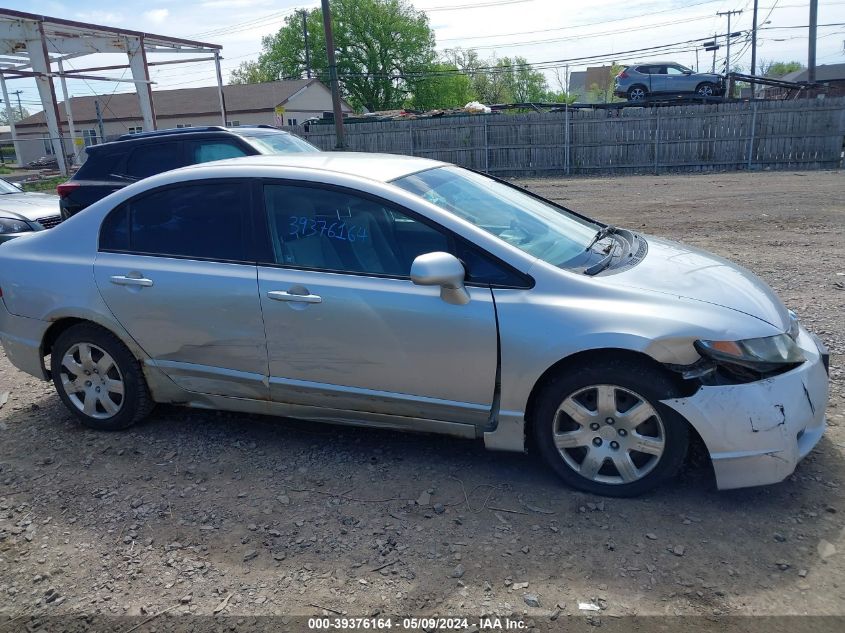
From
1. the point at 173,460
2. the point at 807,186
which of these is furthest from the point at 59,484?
the point at 807,186

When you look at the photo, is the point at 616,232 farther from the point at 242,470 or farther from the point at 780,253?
the point at 780,253

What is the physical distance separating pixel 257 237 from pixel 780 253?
23.3 feet

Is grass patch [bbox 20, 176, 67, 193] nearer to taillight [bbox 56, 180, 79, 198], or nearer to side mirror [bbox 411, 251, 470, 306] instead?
taillight [bbox 56, 180, 79, 198]

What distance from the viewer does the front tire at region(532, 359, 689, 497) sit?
3.13 meters

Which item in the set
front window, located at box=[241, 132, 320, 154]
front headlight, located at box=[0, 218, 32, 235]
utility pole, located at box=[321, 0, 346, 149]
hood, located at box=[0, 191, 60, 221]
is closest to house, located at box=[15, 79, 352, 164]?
utility pole, located at box=[321, 0, 346, 149]

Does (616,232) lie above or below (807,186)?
above

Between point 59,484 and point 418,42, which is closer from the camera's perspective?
point 59,484

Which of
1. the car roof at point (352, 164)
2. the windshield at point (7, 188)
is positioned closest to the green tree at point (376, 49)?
the windshield at point (7, 188)

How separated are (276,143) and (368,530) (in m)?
6.72

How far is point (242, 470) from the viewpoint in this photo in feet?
12.6

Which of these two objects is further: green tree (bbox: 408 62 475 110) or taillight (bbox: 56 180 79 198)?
green tree (bbox: 408 62 475 110)

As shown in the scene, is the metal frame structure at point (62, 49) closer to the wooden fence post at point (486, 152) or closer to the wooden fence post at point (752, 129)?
the wooden fence post at point (486, 152)

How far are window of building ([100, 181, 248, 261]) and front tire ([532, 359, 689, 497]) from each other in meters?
1.96

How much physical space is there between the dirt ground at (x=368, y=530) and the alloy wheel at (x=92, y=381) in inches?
7.5
